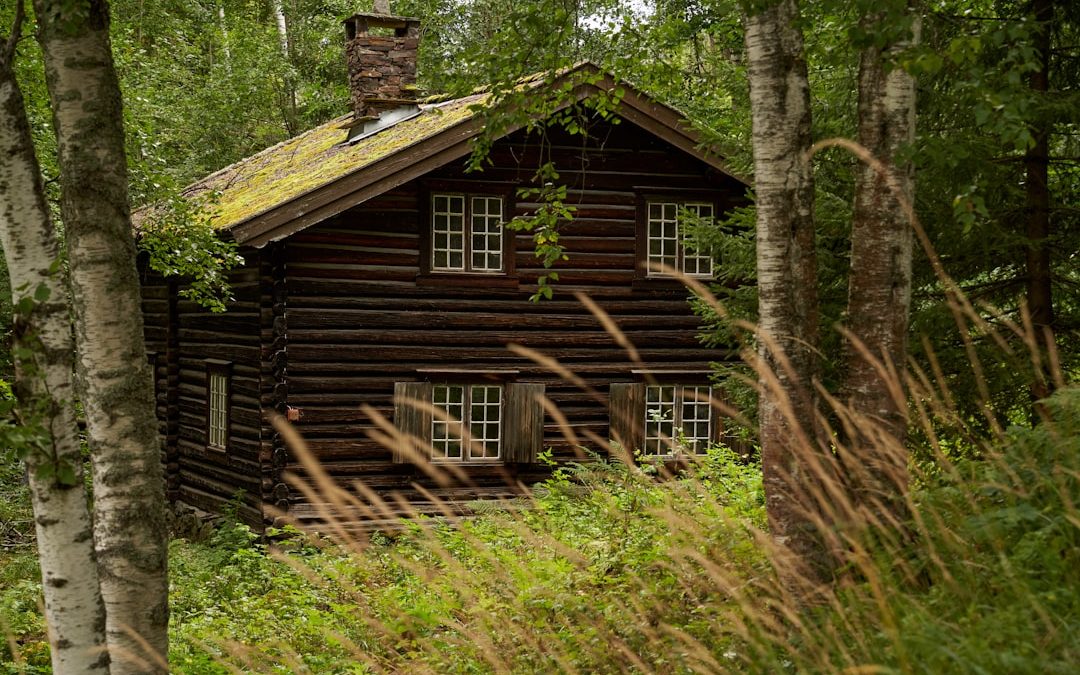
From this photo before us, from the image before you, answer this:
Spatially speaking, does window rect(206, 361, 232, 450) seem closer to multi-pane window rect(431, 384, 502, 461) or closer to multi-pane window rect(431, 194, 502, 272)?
multi-pane window rect(431, 384, 502, 461)

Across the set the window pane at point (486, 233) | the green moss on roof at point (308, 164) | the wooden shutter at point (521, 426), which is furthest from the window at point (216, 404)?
the wooden shutter at point (521, 426)

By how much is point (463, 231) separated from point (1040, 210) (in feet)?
26.6

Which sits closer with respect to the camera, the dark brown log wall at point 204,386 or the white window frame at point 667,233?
the dark brown log wall at point 204,386

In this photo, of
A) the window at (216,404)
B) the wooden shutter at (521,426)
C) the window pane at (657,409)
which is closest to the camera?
the wooden shutter at (521,426)

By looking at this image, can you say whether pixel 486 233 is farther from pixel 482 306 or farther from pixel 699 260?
pixel 699 260

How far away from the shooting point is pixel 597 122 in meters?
14.5

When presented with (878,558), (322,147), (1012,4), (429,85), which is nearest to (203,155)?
(429,85)

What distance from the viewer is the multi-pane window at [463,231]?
14000 millimetres

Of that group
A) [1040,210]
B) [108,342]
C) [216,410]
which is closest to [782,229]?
[1040,210]

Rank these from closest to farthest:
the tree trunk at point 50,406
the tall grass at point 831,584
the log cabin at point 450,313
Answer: the tall grass at point 831,584, the tree trunk at point 50,406, the log cabin at point 450,313

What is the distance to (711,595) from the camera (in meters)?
5.14

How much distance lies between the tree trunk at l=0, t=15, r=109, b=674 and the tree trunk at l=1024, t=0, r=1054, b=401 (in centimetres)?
521

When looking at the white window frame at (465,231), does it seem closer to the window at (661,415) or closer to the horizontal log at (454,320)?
the horizontal log at (454,320)

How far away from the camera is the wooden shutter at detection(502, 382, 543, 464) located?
13.9 meters
